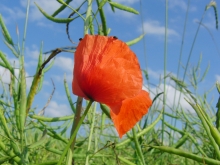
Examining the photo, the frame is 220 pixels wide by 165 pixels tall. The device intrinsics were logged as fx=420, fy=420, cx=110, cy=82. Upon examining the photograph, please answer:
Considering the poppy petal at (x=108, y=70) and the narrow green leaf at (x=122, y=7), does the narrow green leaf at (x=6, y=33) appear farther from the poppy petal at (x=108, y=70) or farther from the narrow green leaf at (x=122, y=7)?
the poppy petal at (x=108, y=70)

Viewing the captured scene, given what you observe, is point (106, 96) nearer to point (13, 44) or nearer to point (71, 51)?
point (71, 51)

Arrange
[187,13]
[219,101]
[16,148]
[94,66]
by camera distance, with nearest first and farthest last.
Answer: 1. [94,66]
2. [219,101]
3. [16,148]
4. [187,13]

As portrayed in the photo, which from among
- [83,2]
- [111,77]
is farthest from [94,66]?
[83,2]

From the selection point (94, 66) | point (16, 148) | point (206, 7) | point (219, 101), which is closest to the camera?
point (94, 66)

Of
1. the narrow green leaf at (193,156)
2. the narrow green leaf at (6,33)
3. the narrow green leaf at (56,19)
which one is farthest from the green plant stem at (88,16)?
the narrow green leaf at (193,156)

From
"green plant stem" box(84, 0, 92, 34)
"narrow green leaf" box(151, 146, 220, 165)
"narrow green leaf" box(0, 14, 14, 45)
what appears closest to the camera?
"narrow green leaf" box(151, 146, 220, 165)

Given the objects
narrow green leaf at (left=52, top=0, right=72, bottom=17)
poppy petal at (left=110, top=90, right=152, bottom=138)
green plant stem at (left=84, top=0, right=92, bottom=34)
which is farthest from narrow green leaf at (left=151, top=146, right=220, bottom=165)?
narrow green leaf at (left=52, top=0, right=72, bottom=17)

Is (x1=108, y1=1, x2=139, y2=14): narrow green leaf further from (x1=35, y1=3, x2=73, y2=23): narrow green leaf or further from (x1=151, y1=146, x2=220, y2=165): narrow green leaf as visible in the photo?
(x1=151, y1=146, x2=220, y2=165): narrow green leaf
